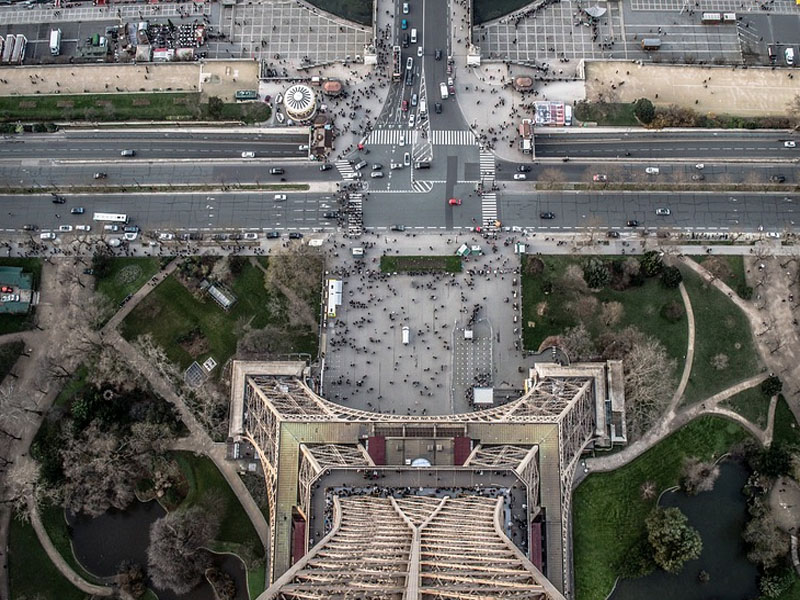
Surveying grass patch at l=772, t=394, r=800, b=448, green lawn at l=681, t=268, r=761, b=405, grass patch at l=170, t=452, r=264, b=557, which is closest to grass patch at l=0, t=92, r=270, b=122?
grass patch at l=170, t=452, r=264, b=557

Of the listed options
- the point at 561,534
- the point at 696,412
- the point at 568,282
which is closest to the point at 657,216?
the point at 568,282

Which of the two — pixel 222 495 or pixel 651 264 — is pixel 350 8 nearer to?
pixel 651 264

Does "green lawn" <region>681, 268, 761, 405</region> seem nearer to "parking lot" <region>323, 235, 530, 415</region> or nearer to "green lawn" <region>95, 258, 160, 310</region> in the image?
"parking lot" <region>323, 235, 530, 415</region>

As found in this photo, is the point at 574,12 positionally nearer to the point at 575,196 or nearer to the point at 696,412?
the point at 575,196

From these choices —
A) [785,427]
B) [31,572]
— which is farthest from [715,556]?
[31,572]

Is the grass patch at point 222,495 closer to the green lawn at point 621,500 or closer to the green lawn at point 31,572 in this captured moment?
the green lawn at point 31,572

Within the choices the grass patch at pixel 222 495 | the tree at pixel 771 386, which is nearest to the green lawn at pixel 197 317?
the grass patch at pixel 222 495
